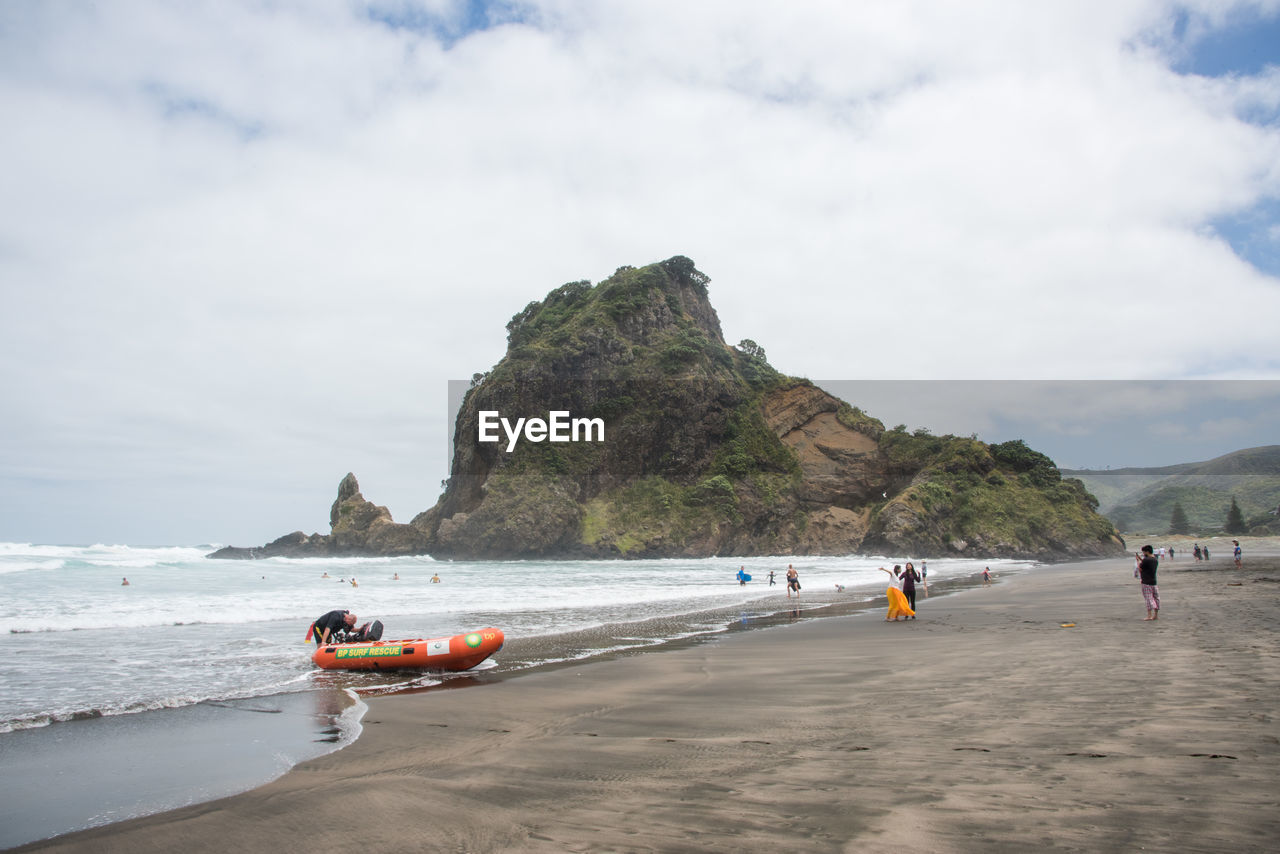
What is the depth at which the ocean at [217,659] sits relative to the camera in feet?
18.6

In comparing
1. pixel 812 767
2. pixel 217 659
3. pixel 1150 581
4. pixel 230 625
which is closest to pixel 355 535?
pixel 230 625

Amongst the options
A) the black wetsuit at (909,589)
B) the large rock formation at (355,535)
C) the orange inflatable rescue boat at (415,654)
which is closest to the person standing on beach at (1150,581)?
the black wetsuit at (909,589)

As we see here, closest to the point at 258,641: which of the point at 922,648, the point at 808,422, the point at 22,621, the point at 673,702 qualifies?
the point at 22,621

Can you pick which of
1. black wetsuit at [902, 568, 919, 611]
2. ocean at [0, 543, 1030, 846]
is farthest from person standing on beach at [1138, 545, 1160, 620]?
ocean at [0, 543, 1030, 846]

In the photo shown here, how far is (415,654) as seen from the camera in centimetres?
1076

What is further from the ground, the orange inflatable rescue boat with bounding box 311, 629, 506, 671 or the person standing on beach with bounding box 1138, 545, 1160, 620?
the person standing on beach with bounding box 1138, 545, 1160, 620

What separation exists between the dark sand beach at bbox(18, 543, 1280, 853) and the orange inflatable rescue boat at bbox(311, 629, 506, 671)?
1.84 metres

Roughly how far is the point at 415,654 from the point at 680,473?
218 feet

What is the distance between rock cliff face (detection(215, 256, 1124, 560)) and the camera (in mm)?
67500

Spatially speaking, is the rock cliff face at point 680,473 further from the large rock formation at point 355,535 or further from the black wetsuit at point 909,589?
the black wetsuit at point 909,589

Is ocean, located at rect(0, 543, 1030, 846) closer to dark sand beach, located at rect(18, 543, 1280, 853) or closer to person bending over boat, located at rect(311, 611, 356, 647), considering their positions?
person bending over boat, located at rect(311, 611, 356, 647)

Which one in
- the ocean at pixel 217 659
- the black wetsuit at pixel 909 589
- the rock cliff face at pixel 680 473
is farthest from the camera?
the rock cliff face at pixel 680 473

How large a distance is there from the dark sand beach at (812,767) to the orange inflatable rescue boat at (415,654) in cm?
184

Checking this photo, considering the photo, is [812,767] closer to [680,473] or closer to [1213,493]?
[680,473]
